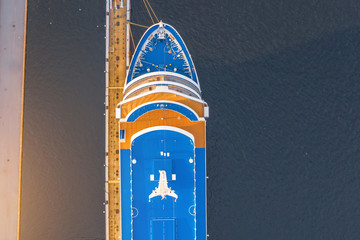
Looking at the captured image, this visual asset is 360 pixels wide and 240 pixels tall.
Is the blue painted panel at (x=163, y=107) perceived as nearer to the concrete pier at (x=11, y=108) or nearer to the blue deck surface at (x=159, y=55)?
the blue deck surface at (x=159, y=55)

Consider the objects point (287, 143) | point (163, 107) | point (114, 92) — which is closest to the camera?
point (163, 107)

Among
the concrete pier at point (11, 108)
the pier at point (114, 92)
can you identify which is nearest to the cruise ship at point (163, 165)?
the pier at point (114, 92)

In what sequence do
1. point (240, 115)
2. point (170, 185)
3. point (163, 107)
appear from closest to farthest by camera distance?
1. point (170, 185)
2. point (163, 107)
3. point (240, 115)

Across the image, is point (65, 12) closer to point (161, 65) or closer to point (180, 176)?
point (161, 65)

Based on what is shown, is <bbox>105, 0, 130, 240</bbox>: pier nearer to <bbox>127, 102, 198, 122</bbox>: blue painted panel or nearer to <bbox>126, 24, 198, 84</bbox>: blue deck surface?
<bbox>126, 24, 198, 84</bbox>: blue deck surface

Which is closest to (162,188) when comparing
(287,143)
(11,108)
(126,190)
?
(126,190)

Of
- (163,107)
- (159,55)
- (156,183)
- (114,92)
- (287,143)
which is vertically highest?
(159,55)

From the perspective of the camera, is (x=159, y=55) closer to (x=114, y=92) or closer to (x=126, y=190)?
(x=114, y=92)

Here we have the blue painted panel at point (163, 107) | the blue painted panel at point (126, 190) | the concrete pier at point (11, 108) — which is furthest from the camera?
the concrete pier at point (11, 108)
